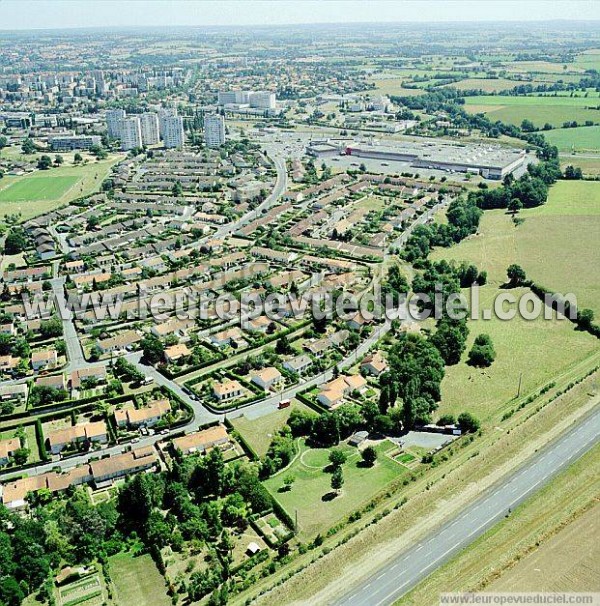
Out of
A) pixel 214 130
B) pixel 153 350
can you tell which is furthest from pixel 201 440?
pixel 214 130

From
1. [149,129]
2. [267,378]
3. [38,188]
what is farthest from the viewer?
[149,129]

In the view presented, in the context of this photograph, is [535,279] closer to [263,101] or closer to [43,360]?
[43,360]

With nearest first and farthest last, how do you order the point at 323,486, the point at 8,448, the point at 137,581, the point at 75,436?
the point at 137,581, the point at 323,486, the point at 8,448, the point at 75,436

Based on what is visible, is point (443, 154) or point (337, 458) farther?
point (443, 154)

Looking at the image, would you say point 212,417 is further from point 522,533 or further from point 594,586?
point 594,586

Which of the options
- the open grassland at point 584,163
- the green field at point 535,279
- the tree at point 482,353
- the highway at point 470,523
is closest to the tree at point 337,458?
the highway at point 470,523

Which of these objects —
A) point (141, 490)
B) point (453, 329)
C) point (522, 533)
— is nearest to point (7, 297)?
point (141, 490)

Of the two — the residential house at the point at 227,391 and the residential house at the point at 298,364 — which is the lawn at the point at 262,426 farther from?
the residential house at the point at 298,364

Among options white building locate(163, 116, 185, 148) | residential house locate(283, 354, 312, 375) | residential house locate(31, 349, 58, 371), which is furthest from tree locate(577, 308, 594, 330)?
white building locate(163, 116, 185, 148)
